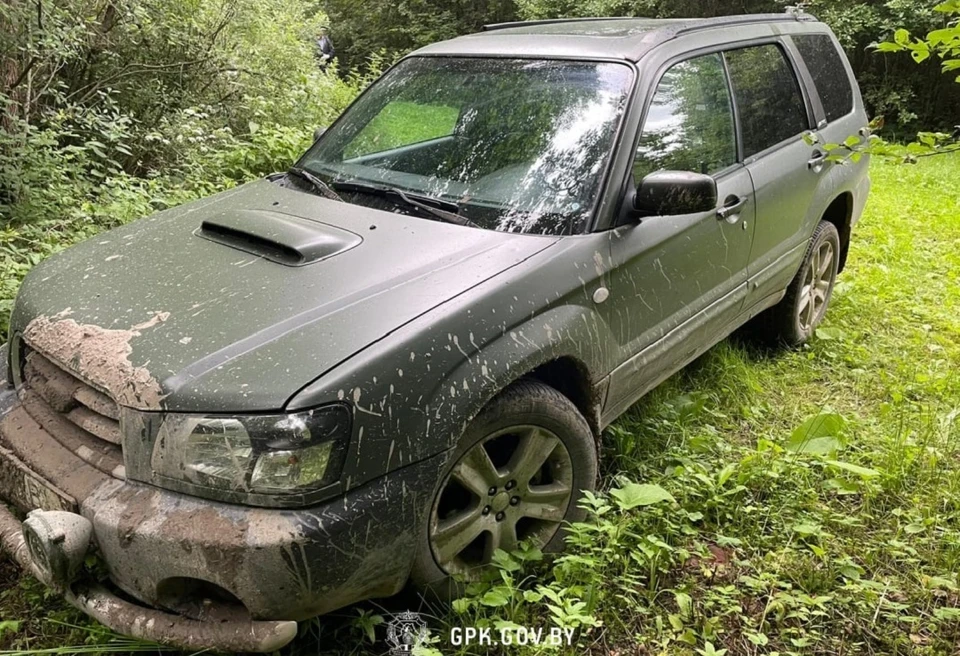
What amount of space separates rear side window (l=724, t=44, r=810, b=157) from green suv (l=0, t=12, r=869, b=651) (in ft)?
0.06

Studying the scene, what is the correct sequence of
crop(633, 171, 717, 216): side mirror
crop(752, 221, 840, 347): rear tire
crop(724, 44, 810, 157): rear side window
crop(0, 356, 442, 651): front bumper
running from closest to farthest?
crop(0, 356, 442, 651): front bumper < crop(633, 171, 717, 216): side mirror < crop(724, 44, 810, 157): rear side window < crop(752, 221, 840, 347): rear tire

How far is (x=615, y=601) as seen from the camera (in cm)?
252

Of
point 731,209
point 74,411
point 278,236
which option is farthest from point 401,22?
point 74,411

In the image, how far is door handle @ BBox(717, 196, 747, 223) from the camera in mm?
3316

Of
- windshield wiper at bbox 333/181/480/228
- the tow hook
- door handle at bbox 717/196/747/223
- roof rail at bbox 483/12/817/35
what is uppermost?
roof rail at bbox 483/12/817/35

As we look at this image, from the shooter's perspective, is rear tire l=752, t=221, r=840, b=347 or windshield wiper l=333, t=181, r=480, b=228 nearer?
windshield wiper l=333, t=181, r=480, b=228

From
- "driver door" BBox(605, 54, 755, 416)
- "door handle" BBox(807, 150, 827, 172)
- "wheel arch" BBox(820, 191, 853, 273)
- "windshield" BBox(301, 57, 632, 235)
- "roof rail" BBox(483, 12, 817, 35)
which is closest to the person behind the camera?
"windshield" BBox(301, 57, 632, 235)

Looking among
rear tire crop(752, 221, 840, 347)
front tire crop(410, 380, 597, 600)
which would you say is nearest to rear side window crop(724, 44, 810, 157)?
rear tire crop(752, 221, 840, 347)

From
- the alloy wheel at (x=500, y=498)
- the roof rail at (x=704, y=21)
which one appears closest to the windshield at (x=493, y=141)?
the roof rail at (x=704, y=21)

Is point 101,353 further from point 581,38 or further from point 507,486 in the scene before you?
point 581,38

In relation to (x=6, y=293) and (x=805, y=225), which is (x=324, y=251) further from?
(x=805, y=225)

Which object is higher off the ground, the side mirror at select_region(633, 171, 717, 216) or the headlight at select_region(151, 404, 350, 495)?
the side mirror at select_region(633, 171, 717, 216)

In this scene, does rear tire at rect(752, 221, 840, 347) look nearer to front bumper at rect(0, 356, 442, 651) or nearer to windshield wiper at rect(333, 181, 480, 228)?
windshield wiper at rect(333, 181, 480, 228)

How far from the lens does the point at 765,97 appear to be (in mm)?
3826
